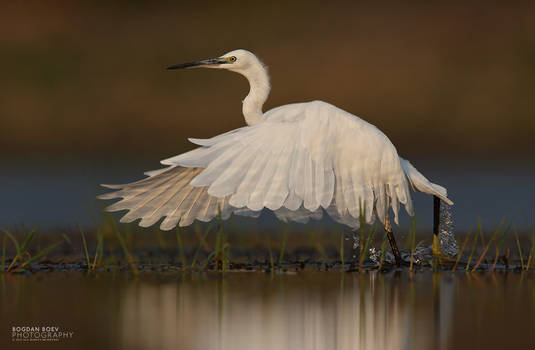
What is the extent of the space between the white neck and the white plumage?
2.58 feet

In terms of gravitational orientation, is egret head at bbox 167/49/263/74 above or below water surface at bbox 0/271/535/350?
above

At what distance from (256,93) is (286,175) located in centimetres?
201

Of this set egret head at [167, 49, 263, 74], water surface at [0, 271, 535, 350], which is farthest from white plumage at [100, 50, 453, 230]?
egret head at [167, 49, 263, 74]

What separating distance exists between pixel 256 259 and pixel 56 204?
493cm

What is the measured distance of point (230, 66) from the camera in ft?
30.8

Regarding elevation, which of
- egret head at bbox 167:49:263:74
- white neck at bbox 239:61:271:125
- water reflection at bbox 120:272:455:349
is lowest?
water reflection at bbox 120:272:455:349

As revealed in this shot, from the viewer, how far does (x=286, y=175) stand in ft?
23.6

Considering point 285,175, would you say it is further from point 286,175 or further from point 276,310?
point 276,310

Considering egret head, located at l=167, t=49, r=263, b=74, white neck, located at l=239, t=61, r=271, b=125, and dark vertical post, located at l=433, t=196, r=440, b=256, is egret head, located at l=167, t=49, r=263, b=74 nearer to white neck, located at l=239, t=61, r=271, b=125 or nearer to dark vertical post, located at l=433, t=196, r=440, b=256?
white neck, located at l=239, t=61, r=271, b=125

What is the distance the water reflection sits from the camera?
503 cm

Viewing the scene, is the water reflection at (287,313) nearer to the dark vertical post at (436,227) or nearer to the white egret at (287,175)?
the white egret at (287,175)

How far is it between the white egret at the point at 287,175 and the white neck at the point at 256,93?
2.53ft

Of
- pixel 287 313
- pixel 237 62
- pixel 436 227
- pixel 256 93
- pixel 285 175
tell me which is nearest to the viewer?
pixel 287 313

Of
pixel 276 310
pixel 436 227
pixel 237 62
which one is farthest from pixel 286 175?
pixel 237 62
